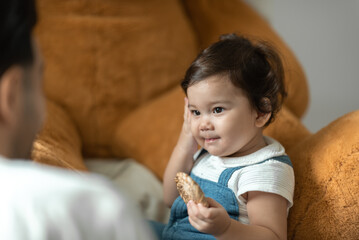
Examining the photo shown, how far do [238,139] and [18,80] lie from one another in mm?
450

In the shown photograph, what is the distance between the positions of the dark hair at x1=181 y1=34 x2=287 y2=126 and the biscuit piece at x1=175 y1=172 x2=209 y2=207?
0.22 m

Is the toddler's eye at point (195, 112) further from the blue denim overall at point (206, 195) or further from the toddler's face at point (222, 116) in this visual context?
the blue denim overall at point (206, 195)

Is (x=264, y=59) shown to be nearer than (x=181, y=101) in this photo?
Yes

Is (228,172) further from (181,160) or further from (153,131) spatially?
(153,131)

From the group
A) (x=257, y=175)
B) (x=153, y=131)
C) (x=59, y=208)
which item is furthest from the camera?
(x=153, y=131)

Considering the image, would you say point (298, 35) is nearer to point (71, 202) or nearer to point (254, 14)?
point (254, 14)

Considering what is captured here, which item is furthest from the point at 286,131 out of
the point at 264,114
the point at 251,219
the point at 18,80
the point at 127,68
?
the point at 18,80

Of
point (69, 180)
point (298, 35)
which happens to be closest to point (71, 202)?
point (69, 180)

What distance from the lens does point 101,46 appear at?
1.31 metres

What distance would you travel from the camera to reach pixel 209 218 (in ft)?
2.23

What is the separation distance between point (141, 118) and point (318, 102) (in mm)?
814

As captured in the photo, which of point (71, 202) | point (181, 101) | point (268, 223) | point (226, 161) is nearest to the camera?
point (71, 202)

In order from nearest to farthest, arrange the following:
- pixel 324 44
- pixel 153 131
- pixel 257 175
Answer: pixel 257 175
pixel 153 131
pixel 324 44

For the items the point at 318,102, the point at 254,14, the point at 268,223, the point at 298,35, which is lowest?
the point at 318,102
